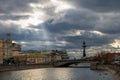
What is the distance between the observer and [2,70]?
128 metres

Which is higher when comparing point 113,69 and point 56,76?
point 113,69

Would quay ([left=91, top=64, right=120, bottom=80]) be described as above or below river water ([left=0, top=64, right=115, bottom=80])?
above

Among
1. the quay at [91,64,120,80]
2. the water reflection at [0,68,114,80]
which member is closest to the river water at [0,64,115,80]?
the water reflection at [0,68,114,80]

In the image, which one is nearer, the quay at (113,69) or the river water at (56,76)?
the quay at (113,69)

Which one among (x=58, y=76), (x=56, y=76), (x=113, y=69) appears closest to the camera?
(x=56, y=76)

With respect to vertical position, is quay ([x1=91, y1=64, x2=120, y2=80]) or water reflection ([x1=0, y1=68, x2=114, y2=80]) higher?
quay ([x1=91, y1=64, x2=120, y2=80])

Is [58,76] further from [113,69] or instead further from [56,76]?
[113,69]

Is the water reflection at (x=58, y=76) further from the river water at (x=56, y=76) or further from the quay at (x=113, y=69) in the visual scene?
the quay at (x=113, y=69)

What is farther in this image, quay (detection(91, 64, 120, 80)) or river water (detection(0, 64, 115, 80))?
river water (detection(0, 64, 115, 80))

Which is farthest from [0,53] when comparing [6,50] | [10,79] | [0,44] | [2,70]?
[10,79]

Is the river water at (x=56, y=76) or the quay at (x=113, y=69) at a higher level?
the quay at (x=113, y=69)

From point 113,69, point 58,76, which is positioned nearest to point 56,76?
point 58,76

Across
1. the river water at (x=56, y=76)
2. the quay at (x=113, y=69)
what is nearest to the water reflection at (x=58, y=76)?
the river water at (x=56, y=76)

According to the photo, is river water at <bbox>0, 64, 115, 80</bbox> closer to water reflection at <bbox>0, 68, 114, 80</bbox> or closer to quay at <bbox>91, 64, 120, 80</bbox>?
water reflection at <bbox>0, 68, 114, 80</bbox>
